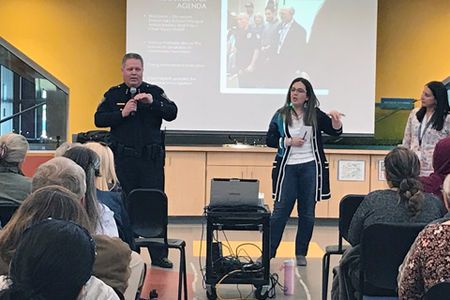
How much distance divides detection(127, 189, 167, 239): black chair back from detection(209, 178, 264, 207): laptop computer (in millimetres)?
343

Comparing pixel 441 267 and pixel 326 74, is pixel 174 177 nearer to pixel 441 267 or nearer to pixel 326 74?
pixel 326 74

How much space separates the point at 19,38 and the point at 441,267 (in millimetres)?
6652

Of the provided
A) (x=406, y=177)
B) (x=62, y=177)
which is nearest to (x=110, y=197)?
(x=62, y=177)

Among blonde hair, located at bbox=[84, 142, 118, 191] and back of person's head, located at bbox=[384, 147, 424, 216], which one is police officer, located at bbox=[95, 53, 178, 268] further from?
back of person's head, located at bbox=[384, 147, 424, 216]

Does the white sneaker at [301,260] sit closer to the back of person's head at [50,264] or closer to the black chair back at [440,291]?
the black chair back at [440,291]

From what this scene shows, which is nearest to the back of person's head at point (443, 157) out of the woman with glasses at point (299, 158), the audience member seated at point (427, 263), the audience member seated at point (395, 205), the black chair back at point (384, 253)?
the audience member seated at point (395, 205)

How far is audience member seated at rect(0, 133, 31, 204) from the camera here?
9.29ft

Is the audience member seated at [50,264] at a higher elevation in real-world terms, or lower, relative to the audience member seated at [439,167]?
lower

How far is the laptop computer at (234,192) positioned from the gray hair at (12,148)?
1.13 meters

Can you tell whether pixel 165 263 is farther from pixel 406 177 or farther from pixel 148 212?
pixel 406 177

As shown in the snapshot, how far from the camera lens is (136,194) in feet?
11.2

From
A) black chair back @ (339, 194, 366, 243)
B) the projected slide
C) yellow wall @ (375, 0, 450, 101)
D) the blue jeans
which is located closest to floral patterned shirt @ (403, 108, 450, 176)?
the blue jeans

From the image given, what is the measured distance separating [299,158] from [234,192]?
100 centimetres

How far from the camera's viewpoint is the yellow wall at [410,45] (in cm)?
740
